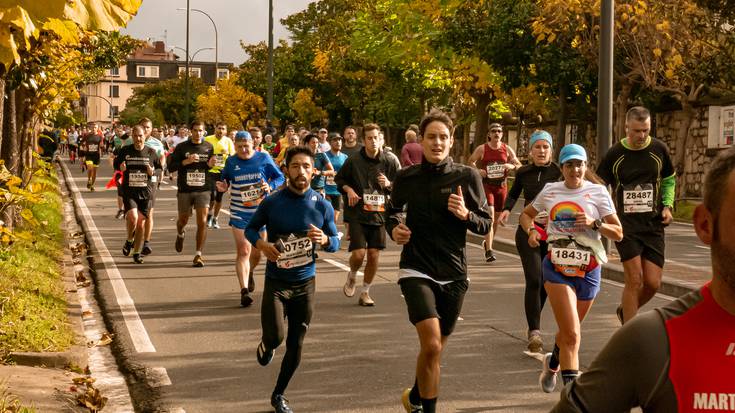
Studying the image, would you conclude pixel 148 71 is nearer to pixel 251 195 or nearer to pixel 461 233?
pixel 251 195

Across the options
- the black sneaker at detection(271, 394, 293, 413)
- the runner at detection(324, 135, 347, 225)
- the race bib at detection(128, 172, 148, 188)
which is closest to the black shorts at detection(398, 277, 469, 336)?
the black sneaker at detection(271, 394, 293, 413)

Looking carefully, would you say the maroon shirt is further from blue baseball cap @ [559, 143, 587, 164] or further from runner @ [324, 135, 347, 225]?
blue baseball cap @ [559, 143, 587, 164]

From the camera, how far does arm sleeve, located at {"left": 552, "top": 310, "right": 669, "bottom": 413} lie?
2043 millimetres

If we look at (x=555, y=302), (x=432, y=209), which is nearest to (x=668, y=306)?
(x=432, y=209)

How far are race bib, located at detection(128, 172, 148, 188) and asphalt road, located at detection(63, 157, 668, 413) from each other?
127cm

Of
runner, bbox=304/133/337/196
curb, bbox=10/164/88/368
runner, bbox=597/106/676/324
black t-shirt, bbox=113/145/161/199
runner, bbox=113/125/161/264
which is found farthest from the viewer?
runner, bbox=304/133/337/196

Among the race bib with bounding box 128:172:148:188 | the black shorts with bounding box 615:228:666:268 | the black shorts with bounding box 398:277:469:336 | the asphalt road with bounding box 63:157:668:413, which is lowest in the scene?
the asphalt road with bounding box 63:157:668:413

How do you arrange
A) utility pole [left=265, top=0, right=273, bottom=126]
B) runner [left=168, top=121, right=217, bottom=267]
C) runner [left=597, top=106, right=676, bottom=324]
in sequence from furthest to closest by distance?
utility pole [left=265, top=0, right=273, bottom=126] < runner [left=168, top=121, right=217, bottom=267] < runner [left=597, top=106, right=676, bottom=324]

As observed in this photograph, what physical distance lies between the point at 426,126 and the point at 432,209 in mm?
490

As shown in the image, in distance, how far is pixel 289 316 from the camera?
23.2ft

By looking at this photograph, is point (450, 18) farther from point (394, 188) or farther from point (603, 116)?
Result: point (394, 188)

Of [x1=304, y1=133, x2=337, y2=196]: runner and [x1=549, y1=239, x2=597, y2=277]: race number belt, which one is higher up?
[x1=304, y1=133, x2=337, y2=196]: runner

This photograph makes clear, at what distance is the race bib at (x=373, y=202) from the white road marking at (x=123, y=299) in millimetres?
2490

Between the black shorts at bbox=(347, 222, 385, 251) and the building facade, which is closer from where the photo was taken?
the black shorts at bbox=(347, 222, 385, 251)
